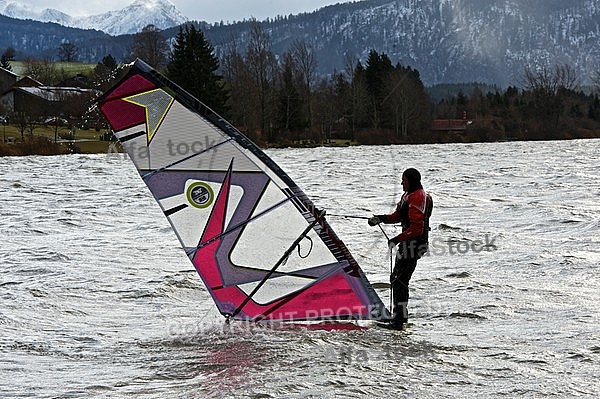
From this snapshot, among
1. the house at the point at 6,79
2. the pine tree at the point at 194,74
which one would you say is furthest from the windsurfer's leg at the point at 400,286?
the house at the point at 6,79

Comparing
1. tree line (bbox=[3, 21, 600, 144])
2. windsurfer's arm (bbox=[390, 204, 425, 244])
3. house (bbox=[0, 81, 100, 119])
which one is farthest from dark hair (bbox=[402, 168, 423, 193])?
tree line (bbox=[3, 21, 600, 144])

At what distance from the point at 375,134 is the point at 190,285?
46.3 metres

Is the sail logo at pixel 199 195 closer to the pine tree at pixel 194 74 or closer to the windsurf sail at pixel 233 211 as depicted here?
the windsurf sail at pixel 233 211

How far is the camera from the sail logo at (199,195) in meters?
6.31

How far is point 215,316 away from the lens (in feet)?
24.2

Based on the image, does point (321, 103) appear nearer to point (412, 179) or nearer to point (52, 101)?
point (52, 101)

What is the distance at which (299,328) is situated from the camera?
6.68 meters

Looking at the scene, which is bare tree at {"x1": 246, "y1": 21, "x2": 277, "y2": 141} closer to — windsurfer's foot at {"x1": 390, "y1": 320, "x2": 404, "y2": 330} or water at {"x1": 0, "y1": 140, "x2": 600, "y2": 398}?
water at {"x1": 0, "y1": 140, "x2": 600, "y2": 398}

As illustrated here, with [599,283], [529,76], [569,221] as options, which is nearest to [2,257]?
[599,283]

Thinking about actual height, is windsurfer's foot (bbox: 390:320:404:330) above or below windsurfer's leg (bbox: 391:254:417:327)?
below

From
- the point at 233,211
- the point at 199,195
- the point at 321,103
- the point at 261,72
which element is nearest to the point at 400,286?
the point at 233,211

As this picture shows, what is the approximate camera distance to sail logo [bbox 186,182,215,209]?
6312 millimetres

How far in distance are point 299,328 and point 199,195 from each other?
152 centimetres

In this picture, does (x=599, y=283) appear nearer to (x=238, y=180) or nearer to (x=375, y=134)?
(x=238, y=180)
